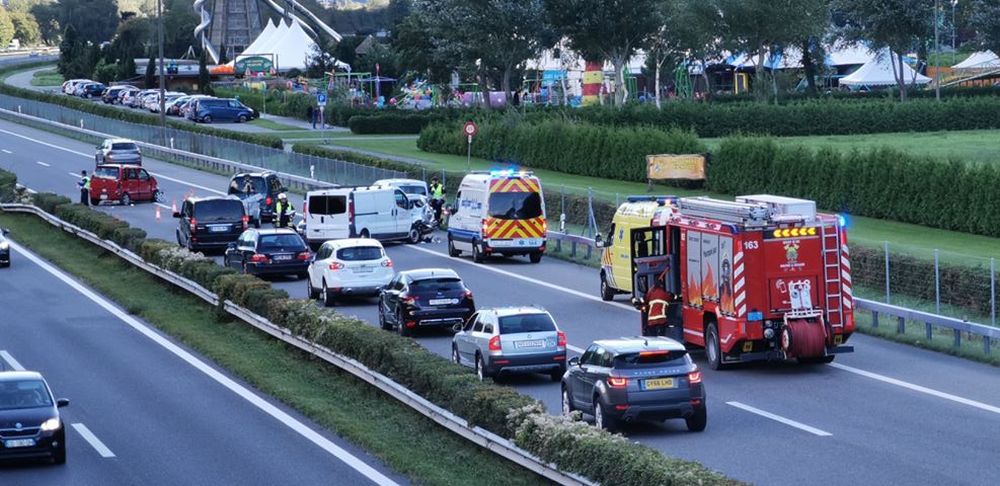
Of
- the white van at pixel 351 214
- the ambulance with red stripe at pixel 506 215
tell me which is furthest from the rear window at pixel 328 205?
the ambulance with red stripe at pixel 506 215

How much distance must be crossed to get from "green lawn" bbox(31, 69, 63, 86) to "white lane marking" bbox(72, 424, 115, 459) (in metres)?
122

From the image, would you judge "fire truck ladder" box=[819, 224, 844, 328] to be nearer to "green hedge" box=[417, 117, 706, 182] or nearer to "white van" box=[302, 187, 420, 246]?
"white van" box=[302, 187, 420, 246]

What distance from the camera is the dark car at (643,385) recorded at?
21.6 metres

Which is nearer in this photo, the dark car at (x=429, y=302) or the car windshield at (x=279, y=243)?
the dark car at (x=429, y=302)

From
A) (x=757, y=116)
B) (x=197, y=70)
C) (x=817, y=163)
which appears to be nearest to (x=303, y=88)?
(x=197, y=70)

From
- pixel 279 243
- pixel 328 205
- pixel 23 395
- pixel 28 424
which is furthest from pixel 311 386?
pixel 328 205

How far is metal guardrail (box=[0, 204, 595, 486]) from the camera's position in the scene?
19312 millimetres

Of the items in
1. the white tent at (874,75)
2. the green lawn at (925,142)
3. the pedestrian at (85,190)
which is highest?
the white tent at (874,75)

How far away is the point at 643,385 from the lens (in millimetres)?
21609

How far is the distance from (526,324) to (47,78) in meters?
129

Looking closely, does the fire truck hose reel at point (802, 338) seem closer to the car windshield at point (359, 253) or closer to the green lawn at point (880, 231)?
the green lawn at point (880, 231)

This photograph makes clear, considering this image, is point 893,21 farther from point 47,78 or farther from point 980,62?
point 47,78

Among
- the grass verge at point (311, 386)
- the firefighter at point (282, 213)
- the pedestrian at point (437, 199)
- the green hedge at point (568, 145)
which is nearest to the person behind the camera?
the grass verge at point (311, 386)

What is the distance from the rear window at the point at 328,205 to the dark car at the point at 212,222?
2.35m
